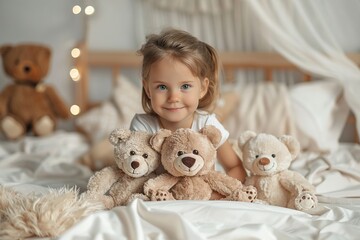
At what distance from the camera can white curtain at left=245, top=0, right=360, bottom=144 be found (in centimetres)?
235

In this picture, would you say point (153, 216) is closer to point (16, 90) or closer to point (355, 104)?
point (355, 104)

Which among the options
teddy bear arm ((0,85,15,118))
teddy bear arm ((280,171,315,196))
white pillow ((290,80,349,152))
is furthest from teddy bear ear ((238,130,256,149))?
teddy bear arm ((0,85,15,118))

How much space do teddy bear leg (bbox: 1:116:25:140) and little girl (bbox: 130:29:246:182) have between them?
1173 mm

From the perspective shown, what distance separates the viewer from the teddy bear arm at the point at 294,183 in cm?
146

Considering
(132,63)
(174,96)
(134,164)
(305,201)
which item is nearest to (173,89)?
(174,96)

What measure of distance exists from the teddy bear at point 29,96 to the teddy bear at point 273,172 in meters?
1.46

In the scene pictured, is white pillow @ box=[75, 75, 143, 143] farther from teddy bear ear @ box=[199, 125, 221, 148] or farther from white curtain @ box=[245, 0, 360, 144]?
teddy bear ear @ box=[199, 125, 221, 148]

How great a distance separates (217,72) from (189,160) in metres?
0.39

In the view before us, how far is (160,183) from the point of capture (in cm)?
143

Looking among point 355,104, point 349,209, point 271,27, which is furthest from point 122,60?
point 349,209

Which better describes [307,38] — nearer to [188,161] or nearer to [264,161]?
[264,161]

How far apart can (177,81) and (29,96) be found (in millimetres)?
1463

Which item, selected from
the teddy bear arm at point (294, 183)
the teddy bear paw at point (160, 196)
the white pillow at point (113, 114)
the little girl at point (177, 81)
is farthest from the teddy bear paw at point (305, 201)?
the white pillow at point (113, 114)

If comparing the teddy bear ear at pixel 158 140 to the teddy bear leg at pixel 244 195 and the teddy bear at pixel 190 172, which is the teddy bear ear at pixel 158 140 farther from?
the teddy bear leg at pixel 244 195
